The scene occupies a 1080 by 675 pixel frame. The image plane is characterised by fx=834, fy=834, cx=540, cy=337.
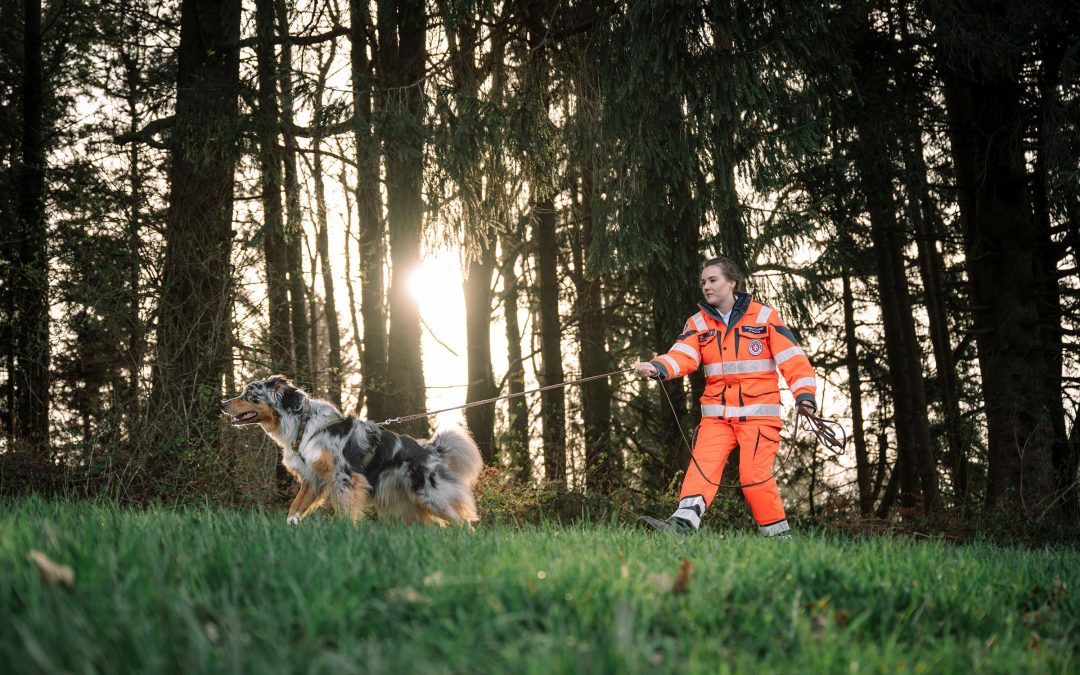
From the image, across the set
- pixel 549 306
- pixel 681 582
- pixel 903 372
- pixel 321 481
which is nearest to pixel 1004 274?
pixel 903 372

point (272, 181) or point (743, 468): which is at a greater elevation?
point (272, 181)

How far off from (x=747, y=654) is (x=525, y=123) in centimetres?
821

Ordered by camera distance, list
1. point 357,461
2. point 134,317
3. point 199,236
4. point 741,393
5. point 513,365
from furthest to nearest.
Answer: point 513,365 → point 199,236 → point 134,317 → point 357,461 → point 741,393

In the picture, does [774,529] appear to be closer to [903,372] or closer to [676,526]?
[676,526]

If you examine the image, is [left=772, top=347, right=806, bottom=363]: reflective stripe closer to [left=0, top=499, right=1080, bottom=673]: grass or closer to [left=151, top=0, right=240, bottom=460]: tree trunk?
[left=0, top=499, right=1080, bottom=673]: grass

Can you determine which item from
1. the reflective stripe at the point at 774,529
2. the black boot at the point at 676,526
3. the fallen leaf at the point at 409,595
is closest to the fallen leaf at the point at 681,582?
the fallen leaf at the point at 409,595

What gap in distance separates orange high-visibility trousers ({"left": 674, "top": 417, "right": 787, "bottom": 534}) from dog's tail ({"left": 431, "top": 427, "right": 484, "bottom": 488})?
6.52 feet

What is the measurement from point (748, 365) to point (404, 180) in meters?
5.32

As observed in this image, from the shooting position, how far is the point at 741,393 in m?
6.14

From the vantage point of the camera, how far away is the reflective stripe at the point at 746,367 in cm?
614

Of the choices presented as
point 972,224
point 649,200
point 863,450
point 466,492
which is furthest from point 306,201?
point 863,450

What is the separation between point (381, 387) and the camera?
11.3 m

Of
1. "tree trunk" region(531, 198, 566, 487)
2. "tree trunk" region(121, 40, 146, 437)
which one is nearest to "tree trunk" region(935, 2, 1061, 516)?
"tree trunk" region(531, 198, 566, 487)

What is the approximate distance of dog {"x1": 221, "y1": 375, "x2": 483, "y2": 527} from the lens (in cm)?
696
